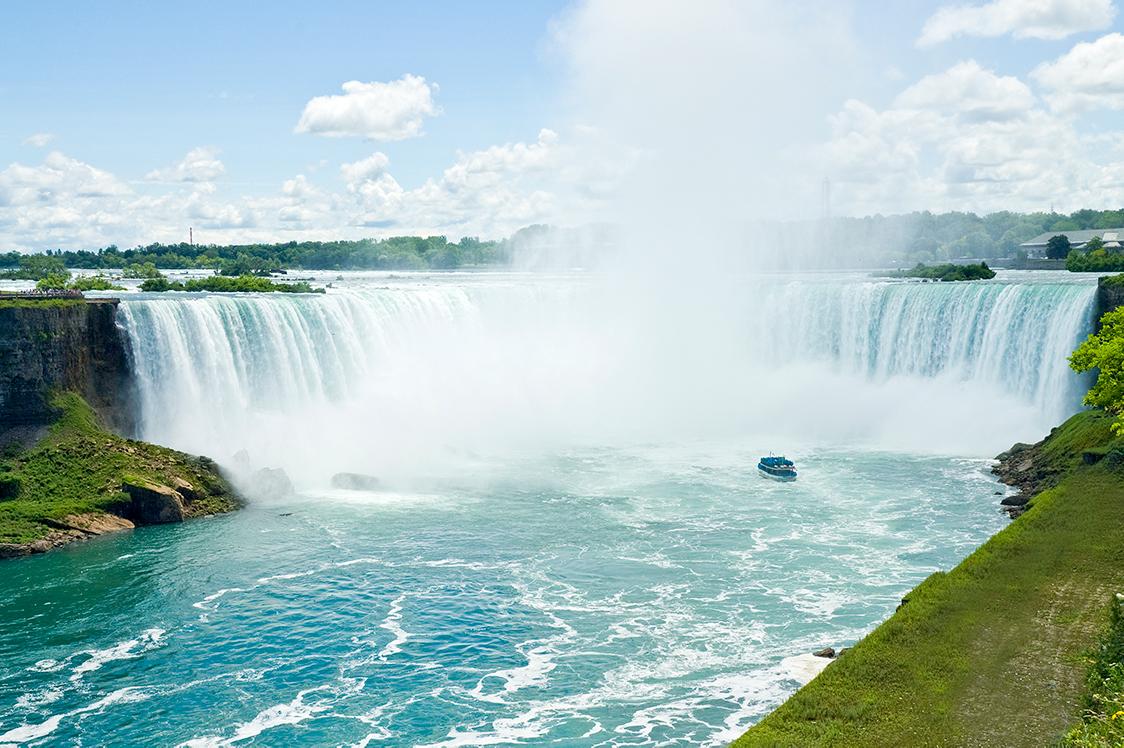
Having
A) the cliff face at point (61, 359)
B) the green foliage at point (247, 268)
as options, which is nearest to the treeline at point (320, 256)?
the green foliage at point (247, 268)

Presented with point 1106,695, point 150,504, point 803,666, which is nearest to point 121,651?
point 150,504

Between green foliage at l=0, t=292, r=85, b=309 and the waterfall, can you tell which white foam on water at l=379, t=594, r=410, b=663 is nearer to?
the waterfall

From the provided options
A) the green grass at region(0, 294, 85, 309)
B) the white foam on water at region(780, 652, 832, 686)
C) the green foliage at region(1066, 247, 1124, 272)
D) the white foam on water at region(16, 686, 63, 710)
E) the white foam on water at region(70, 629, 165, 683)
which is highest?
the green foliage at region(1066, 247, 1124, 272)

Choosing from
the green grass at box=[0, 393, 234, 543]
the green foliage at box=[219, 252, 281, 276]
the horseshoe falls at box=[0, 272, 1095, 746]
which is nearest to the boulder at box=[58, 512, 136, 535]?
the green grass at box=[0, 393, 234, 543]

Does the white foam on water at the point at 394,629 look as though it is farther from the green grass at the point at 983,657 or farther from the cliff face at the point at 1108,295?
the cliff face at the point at 1108,295

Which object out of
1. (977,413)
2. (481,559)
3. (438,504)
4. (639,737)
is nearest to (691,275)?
(977,413)

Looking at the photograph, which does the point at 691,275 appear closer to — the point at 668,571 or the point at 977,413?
the point at 977,413
